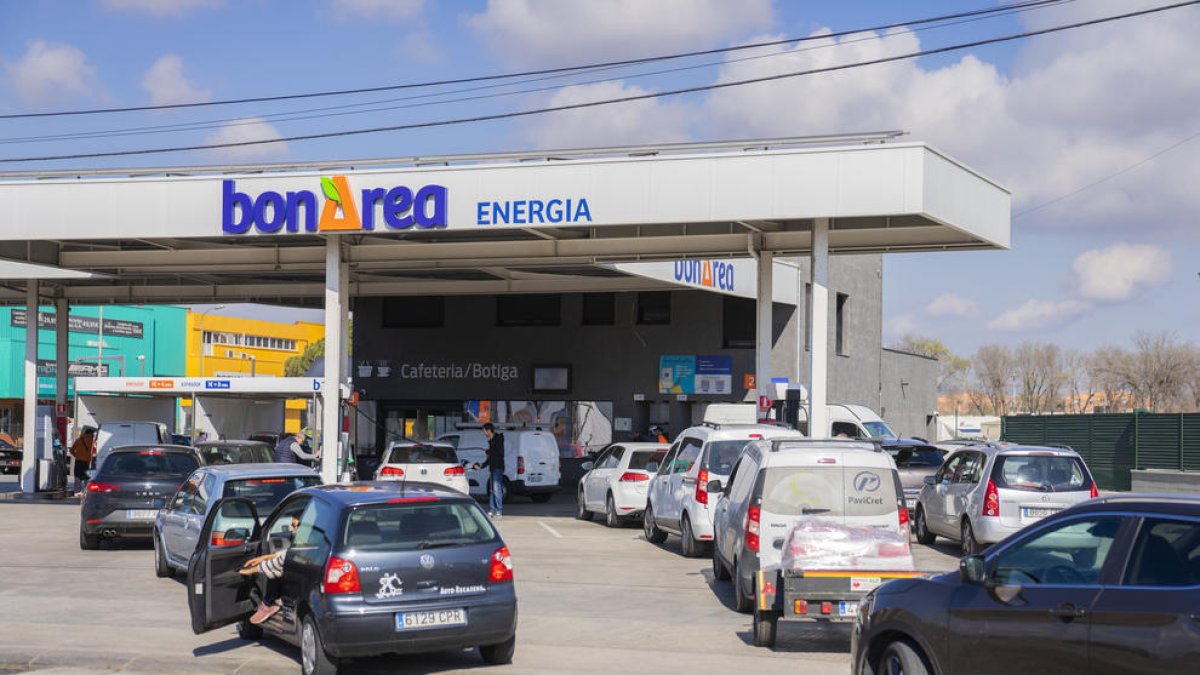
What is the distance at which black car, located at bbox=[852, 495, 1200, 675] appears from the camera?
6.32 m

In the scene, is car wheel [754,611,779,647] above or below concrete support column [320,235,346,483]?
below

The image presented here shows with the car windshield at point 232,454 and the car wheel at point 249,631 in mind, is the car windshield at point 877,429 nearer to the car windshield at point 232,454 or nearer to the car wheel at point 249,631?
the car windshield at point 232,454

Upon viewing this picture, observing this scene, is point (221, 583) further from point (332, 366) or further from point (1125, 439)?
point (1125, 439)

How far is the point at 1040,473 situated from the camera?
18.3 metres

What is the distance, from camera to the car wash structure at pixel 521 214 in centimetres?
2292

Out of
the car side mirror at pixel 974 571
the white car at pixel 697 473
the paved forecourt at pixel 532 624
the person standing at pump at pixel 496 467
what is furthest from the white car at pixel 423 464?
the car side mirror at pixel 974 571

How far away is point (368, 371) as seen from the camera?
41250 mm

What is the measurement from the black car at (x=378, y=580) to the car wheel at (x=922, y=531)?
12307mm

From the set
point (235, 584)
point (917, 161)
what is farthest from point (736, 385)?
point (235, 584)

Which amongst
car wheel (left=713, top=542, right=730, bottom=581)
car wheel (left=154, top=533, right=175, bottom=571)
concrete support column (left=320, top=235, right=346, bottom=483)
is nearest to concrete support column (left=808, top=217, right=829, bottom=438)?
car wheel (left=713, top=542, right=730, bottom=581)

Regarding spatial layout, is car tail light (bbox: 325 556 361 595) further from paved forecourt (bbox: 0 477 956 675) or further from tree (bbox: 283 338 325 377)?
tree (bbox: 283 338 325 377)

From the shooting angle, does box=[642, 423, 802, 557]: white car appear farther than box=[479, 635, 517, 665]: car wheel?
Yes

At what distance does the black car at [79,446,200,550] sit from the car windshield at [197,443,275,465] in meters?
3.97

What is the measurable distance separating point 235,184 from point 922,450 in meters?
14.2
